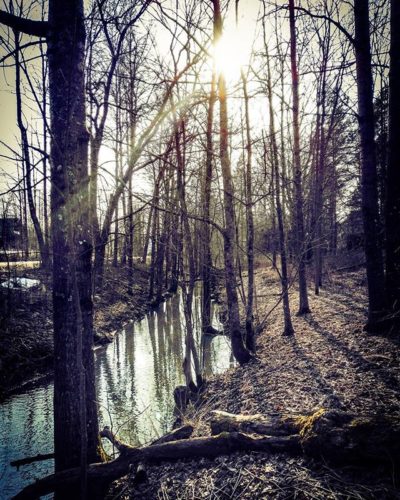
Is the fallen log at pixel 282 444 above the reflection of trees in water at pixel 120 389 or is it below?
above

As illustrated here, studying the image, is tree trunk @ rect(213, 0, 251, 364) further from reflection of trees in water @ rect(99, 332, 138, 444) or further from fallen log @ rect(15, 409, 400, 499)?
fallen log @ rect(15, 409, 400, 499)

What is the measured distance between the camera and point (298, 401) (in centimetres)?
435

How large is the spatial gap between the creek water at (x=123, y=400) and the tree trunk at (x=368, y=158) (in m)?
3.62

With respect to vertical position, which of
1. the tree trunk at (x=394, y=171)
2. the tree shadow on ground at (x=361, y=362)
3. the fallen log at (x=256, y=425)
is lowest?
the fallen log at (x=256, y=425)

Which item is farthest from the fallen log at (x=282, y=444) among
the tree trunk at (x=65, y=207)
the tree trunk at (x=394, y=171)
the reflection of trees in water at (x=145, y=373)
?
the tree trunk at (x=394, y=171)

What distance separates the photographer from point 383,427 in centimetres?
257

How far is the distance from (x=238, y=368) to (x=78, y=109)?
5900mm

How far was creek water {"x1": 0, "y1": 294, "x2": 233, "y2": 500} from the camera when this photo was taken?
16.8ft

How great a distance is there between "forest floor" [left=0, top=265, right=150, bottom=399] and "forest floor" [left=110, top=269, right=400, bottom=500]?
109 inches

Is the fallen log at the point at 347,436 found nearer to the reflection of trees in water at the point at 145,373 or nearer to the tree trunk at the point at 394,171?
the reflection of trees in water at the point at 145,373

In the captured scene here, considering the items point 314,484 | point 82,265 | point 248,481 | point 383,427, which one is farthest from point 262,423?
point 82,265

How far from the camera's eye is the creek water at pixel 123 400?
511 centimetres

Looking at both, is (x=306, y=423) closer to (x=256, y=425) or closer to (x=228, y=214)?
(x=256, y=425)

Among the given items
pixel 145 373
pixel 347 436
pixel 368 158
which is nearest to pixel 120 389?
pixel 145 373
